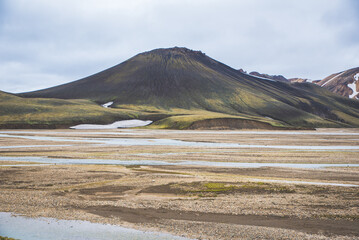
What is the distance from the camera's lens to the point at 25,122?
110375 millimetres

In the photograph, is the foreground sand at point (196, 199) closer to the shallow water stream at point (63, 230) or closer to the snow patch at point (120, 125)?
the shallow water stream at point (63, 230)

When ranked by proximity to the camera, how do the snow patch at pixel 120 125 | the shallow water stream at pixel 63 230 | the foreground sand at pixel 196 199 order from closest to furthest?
the shallow water stream at pixel 63 230 → the foreground sand at pixel 196 199 → the snow patch at pixel 120 125

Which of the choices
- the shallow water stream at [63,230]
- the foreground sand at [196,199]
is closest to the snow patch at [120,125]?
the foreground sand at [196,199]

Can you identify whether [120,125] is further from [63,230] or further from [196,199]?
[63,230]

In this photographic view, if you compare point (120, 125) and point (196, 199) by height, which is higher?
point (120, 125)

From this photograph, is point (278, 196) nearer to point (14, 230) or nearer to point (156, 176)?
point (156, 176)

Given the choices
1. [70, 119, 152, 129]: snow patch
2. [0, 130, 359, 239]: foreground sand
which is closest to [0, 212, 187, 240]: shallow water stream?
[0, 130, 359, 239]: foreground sand

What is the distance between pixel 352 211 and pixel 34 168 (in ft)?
68.5

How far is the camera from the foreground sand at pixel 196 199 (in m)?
12.1

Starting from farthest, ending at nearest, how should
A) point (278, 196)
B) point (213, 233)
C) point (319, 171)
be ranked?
point (319, 171), point (278, 196), point (213, 233)

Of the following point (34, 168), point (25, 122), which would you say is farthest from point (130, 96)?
point (34, 168)

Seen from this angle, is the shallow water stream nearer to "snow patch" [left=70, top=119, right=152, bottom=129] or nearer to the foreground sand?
the foreground sand

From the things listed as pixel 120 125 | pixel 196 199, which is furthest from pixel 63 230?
pixel 120 125

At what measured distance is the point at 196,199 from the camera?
16.2m
